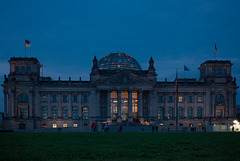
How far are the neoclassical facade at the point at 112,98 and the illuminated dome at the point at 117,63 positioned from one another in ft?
27.1

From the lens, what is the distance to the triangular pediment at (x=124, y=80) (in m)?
89.2

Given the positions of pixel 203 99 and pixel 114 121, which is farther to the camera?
pixel 203 99

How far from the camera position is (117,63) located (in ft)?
341

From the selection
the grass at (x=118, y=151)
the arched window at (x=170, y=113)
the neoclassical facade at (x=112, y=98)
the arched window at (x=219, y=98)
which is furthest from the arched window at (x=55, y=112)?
the grass at (x=118, y=151)

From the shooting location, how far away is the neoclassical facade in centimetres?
8938

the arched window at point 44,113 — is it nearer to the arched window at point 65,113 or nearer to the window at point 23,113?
the window at point 23,113

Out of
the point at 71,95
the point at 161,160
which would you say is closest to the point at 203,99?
the point at 71,95

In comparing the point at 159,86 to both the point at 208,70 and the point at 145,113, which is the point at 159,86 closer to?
the point at 145,113

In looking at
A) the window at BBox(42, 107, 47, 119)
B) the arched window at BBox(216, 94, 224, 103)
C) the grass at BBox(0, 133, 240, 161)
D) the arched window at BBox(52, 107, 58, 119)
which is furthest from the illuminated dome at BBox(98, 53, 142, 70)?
the grass at BBox(0, 133, 240, 161)

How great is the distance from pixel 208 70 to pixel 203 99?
10.4 meters

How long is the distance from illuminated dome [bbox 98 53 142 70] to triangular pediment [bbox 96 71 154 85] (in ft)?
39.4

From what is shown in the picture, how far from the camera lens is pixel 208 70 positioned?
97.2m

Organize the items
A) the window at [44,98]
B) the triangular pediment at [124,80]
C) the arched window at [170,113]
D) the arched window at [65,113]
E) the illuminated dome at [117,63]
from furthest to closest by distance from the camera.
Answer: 1. the illuminated dome at [117,63]
2. the arched window at [170,113]
3. the arched window at [65,113]
4. the window at [44,98]
5. the triangular pediment at [124,80]

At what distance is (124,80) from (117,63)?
16.2m
